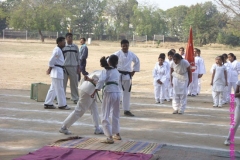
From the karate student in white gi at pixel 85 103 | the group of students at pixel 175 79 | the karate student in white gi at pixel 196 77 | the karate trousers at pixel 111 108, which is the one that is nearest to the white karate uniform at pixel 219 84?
the group of students at pixel 175 79

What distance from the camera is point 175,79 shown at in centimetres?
1203

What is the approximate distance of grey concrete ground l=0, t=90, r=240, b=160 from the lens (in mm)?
7648

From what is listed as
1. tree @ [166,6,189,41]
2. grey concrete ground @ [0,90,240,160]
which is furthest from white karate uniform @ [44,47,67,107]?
tree @ [166,6,189,41]

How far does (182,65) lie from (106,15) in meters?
81.8

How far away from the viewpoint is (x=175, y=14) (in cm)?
9094

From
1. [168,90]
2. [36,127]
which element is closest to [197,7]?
[168,90]

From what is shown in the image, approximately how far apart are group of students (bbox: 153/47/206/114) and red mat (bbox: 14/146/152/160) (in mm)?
5012

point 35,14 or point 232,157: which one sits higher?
point 35,14

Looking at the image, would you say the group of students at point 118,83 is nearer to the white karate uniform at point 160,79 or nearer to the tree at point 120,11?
the white karate uniform at point 160,79

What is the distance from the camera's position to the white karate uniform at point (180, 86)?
38.8ft

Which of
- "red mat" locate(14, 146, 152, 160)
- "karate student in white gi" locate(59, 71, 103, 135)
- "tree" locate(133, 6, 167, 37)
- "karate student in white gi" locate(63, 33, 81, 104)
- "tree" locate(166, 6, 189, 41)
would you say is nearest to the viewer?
"red mat" locate(14, 146, 152, 160)

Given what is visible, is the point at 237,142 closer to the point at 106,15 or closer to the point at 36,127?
the point at 36,127

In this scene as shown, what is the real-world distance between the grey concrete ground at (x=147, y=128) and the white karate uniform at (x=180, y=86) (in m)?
0.30

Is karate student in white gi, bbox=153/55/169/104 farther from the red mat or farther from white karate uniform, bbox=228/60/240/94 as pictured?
the red mat
